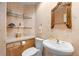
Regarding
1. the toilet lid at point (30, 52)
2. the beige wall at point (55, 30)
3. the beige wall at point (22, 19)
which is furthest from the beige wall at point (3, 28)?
the beige wall at point (55, 30)

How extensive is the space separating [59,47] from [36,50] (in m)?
0.30

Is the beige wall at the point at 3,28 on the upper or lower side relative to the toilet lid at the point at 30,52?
upper

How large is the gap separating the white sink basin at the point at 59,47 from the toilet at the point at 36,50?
7cm

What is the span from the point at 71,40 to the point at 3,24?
0.88 m

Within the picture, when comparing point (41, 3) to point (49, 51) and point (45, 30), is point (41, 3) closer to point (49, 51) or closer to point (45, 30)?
point (45, 30)

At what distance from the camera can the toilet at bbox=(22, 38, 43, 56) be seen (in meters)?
1.27

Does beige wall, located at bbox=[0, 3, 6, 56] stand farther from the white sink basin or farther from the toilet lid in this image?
the white sink basin

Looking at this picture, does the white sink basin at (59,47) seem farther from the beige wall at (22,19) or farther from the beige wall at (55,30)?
the beige wall at (22,19)

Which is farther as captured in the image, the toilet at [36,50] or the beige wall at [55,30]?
the toilet at [36,50]

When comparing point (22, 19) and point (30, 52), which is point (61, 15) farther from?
point (30, 52)

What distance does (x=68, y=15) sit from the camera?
1.21 m

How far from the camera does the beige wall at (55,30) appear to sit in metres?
1.16

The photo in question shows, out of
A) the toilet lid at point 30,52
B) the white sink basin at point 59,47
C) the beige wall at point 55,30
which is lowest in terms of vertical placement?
the toilet lid at point 30,52

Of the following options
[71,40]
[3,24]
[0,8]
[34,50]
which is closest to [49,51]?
[34,50]
